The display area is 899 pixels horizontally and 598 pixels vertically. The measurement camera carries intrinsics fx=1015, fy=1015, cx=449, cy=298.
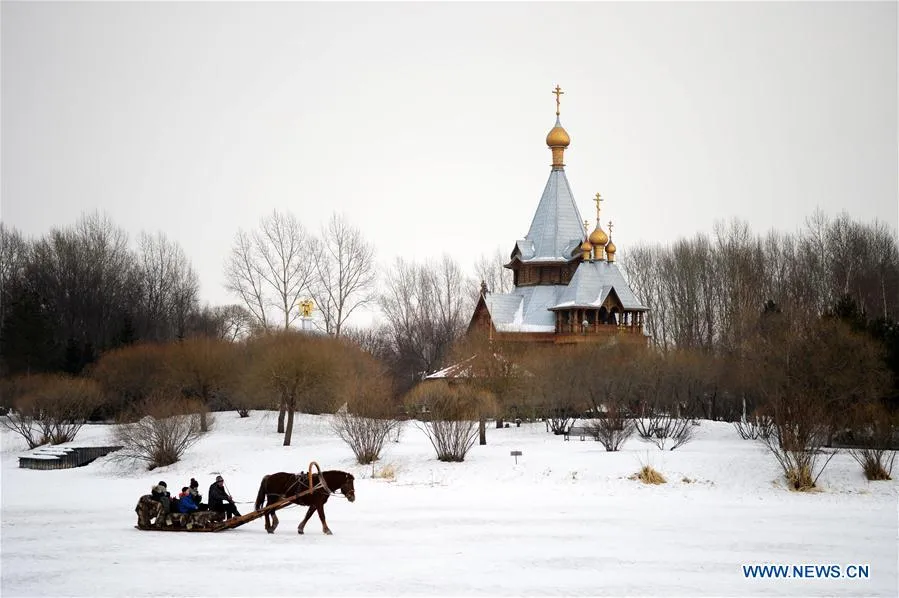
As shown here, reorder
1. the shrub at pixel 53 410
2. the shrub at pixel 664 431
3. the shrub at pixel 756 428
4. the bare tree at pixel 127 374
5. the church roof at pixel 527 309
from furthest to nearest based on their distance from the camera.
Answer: the church roof at pixel 527 309
the bare tree at pixel 127 374
the shrub at pixel 53 410
the shrub at pixel 664 431
the shrub at pixel 756 428

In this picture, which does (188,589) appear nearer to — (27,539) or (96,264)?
(27,539)

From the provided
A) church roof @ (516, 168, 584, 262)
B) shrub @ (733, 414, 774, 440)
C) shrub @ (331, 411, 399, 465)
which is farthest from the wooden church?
shrub @ (331, 411, 399, 465)

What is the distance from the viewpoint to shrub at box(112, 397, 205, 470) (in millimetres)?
30562

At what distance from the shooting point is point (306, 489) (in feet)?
57.9

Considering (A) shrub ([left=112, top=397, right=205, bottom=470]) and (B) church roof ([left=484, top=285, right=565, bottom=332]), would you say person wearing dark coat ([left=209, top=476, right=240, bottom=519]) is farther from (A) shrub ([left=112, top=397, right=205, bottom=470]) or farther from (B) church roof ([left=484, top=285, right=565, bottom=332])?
(B) church roof ([left=484, top=285, right=565, bottom=332])

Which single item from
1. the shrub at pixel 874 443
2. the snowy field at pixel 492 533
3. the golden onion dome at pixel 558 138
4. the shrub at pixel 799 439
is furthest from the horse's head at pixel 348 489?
the golden onion dome at pixel 558 138

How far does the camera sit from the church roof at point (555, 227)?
53188 millimetres

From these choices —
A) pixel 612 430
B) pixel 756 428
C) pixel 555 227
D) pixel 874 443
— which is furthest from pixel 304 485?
pixel 555 227

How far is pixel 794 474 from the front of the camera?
22828 millimetres

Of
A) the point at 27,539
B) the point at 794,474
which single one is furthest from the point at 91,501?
the point at 794,474

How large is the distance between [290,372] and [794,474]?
17.8 m

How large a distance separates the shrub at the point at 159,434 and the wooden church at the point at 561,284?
1986 cm

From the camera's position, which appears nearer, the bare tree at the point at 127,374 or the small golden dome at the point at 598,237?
the bare tree at the point at 127,374

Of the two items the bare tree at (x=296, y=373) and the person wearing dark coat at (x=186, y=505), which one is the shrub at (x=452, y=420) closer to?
the bare tree at (x=296, y=373)
